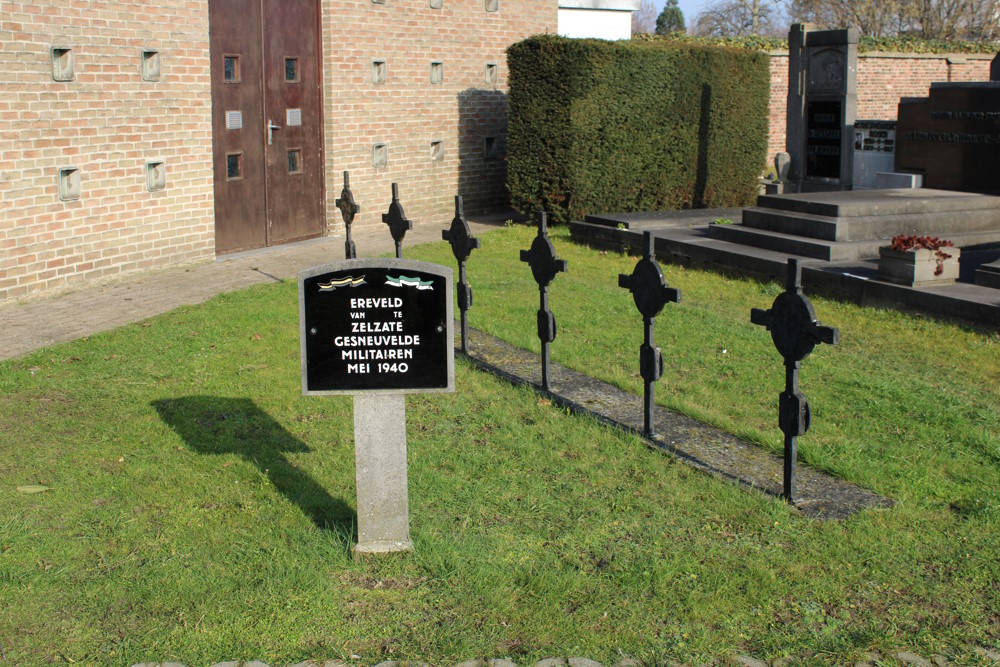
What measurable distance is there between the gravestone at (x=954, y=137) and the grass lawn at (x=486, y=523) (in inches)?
251

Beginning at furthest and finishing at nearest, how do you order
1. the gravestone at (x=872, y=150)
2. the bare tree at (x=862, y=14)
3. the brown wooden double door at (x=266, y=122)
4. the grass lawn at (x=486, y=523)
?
the bare tree at (x=862, y=14), the gravestone at (x=872, y=150), the brown wooden double door at (x=266, y=122), the grass lawn at (x=486, y=523)

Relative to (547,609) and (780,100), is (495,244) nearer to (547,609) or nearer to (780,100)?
(547,609)

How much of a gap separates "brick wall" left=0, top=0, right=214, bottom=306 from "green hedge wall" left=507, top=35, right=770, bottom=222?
4.85 meters

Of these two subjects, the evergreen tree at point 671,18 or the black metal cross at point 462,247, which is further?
the evergreen tree at point 671,18

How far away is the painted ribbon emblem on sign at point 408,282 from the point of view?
480 cm

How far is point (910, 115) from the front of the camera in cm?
1532

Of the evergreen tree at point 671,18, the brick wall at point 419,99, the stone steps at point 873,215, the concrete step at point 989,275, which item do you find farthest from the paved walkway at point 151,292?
the evergreen tree at point 671,18

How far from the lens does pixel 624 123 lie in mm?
15969

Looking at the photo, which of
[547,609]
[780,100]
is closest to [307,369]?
[547,609]

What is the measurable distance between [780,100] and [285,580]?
23.5 m

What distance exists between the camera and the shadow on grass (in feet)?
17.8

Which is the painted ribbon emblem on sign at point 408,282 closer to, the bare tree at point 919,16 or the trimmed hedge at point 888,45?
the trimmed hedge at point 888,45

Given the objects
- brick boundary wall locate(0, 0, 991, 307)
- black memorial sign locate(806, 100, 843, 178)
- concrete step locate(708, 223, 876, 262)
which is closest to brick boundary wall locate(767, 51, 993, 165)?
black memorial sign locate(806, 100, 843, 178)

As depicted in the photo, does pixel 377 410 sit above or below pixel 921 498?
above
